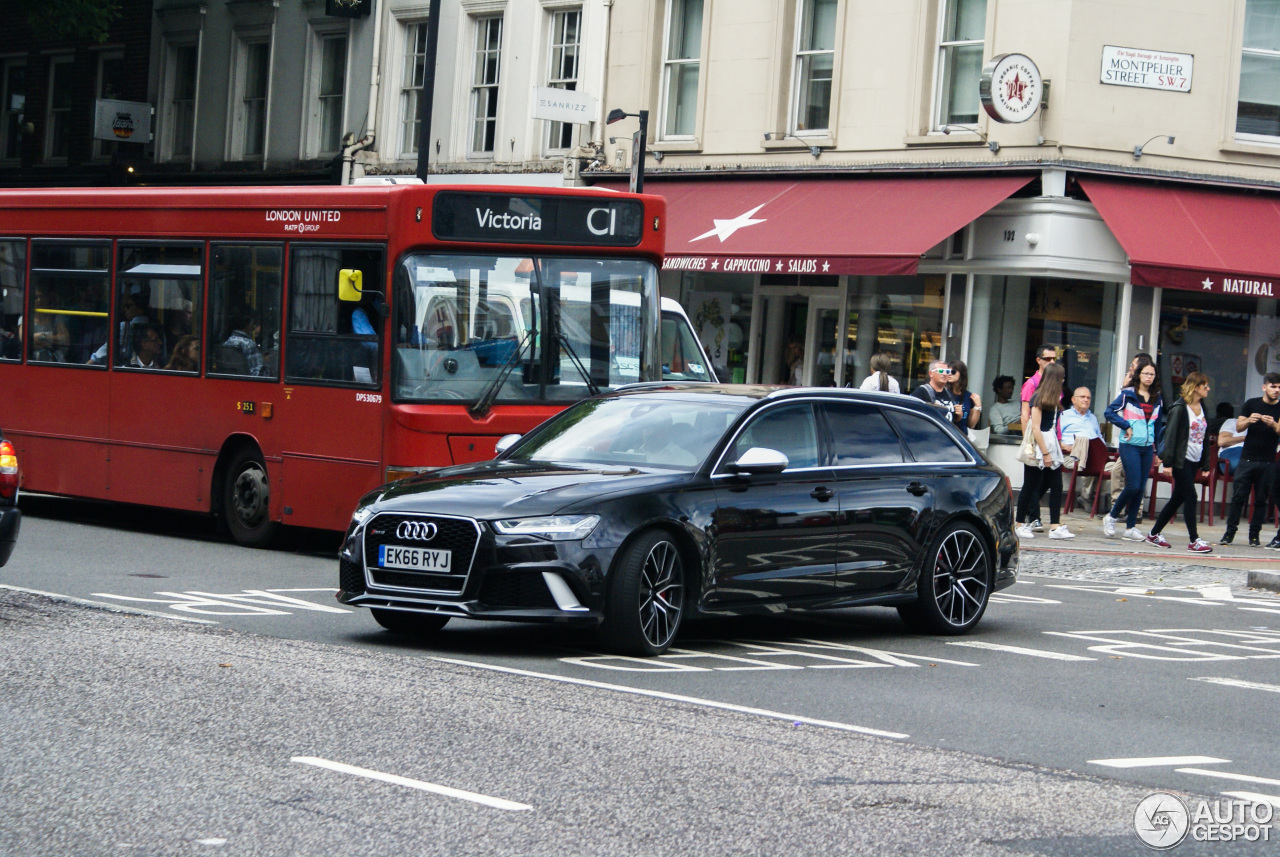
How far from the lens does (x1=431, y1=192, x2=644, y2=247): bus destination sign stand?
14172 millimetres

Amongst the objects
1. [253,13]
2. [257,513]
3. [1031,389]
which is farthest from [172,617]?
[253,13]

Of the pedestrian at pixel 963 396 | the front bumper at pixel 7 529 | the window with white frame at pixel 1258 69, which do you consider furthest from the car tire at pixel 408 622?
the window with white frame at pixel 1258 69

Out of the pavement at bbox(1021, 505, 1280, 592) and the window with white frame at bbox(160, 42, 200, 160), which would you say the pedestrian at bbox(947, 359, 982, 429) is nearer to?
the pavement at bbox(1021, 505, 1280, 592)

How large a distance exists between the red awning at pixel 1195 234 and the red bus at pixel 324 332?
29.1 feet

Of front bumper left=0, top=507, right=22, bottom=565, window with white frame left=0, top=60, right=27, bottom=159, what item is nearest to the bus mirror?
front bumper left=0, top=507, right=22, bottom=565

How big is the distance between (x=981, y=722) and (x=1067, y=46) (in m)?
15.6

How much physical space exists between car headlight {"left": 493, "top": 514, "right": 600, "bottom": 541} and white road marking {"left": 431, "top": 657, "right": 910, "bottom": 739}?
2.29ft

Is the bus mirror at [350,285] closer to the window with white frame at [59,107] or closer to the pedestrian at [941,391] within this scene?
the pedestrian at [941,391]

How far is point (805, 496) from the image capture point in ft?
34.6

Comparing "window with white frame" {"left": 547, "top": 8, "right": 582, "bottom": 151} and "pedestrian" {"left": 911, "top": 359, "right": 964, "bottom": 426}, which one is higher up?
"window with white frame" {"left": 547, "top": 8, "right": 582, "bottom": 151}

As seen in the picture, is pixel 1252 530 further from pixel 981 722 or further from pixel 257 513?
pixel 981 722

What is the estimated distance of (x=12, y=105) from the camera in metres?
40.3

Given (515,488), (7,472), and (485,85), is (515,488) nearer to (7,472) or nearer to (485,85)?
(7,472)

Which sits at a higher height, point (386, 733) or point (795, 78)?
point (795, 78)
